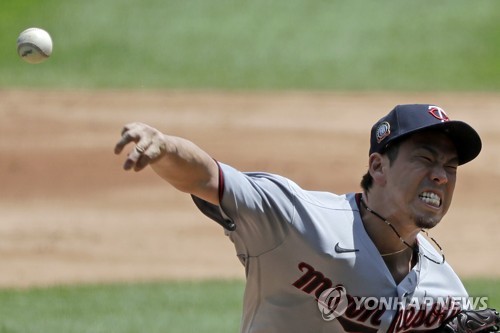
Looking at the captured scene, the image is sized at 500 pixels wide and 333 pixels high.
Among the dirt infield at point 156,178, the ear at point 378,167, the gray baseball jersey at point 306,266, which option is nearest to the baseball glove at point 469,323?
the gray baseball jersey at point 306,266

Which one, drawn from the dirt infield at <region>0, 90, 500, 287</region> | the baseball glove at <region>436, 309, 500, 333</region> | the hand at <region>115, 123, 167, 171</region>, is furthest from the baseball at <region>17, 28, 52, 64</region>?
the dirt infield at <region>0, 90, 500, 287</region>

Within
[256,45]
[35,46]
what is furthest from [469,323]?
[256,45]

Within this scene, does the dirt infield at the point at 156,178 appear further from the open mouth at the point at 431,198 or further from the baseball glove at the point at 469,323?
the open mouth at the point at 431,198

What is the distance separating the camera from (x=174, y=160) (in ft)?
11.8

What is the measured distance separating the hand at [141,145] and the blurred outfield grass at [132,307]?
Answer: 4.51m

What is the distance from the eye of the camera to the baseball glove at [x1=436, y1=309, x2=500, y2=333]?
13.6 feet

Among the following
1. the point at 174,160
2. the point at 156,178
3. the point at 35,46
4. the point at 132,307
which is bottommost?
the point at 174,160

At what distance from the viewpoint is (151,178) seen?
13188mm

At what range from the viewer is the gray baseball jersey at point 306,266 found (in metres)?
3.80

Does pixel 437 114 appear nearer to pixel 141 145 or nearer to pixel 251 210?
pixel 251 210

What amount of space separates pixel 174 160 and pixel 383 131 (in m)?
1.06

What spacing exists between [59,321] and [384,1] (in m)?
13.5

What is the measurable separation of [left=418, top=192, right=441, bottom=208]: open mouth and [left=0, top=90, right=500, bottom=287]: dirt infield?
5935 millimetres

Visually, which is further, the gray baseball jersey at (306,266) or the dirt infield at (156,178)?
the dirt infield at (156,178)
